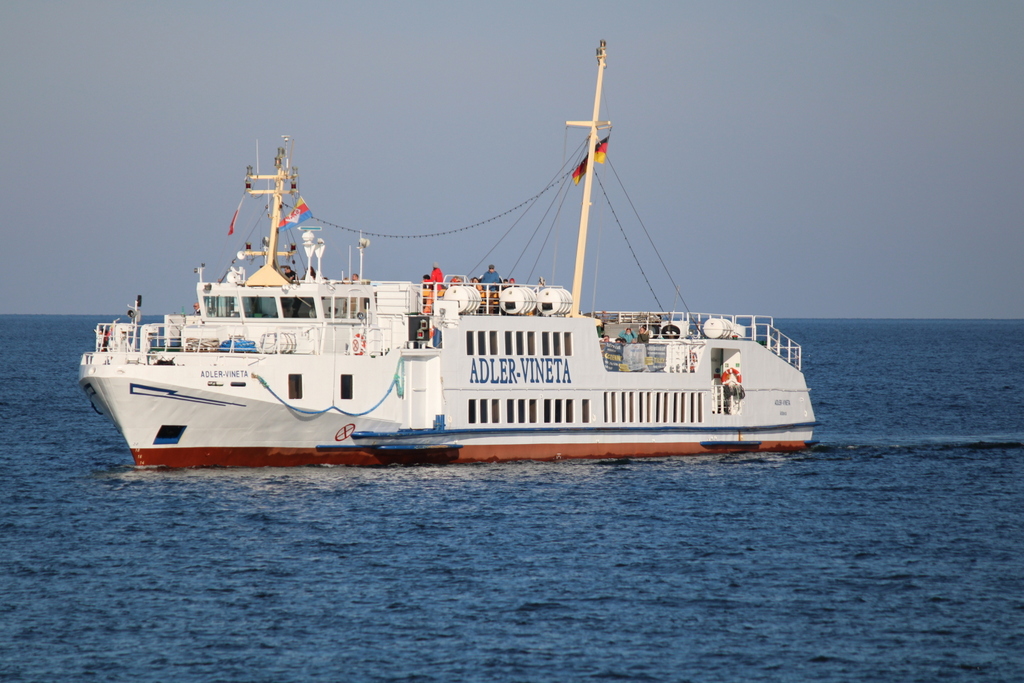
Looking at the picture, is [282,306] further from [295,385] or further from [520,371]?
[520,371]

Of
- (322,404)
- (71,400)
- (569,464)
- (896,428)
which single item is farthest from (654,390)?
(71,400)

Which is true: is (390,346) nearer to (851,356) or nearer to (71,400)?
(71,400)

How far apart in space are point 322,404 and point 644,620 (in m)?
14.9

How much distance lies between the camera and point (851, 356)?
14450cm

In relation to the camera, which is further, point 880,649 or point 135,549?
point 135,549

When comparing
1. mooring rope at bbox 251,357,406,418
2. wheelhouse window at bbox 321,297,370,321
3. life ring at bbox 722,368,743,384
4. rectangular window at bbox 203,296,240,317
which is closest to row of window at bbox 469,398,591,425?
mooring rope at bbox 251,357,406,418

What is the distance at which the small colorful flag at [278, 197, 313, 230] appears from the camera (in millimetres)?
39438

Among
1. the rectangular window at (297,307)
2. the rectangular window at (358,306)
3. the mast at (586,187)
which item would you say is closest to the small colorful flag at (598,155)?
the mast at (586,187)

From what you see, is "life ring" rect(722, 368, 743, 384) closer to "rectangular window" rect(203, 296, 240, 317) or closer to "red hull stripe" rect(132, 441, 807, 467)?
"red hull stripe" rect(132, 441, 807, 467)

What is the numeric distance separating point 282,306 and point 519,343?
7826mm

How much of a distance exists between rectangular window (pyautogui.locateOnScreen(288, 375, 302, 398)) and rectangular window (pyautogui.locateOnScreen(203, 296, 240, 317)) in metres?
4.41

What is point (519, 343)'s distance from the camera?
3972 cm

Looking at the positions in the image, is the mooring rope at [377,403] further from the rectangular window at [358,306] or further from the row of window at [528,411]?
the row of window at [528,411]

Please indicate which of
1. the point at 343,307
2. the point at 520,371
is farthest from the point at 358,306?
the point at 520,371
